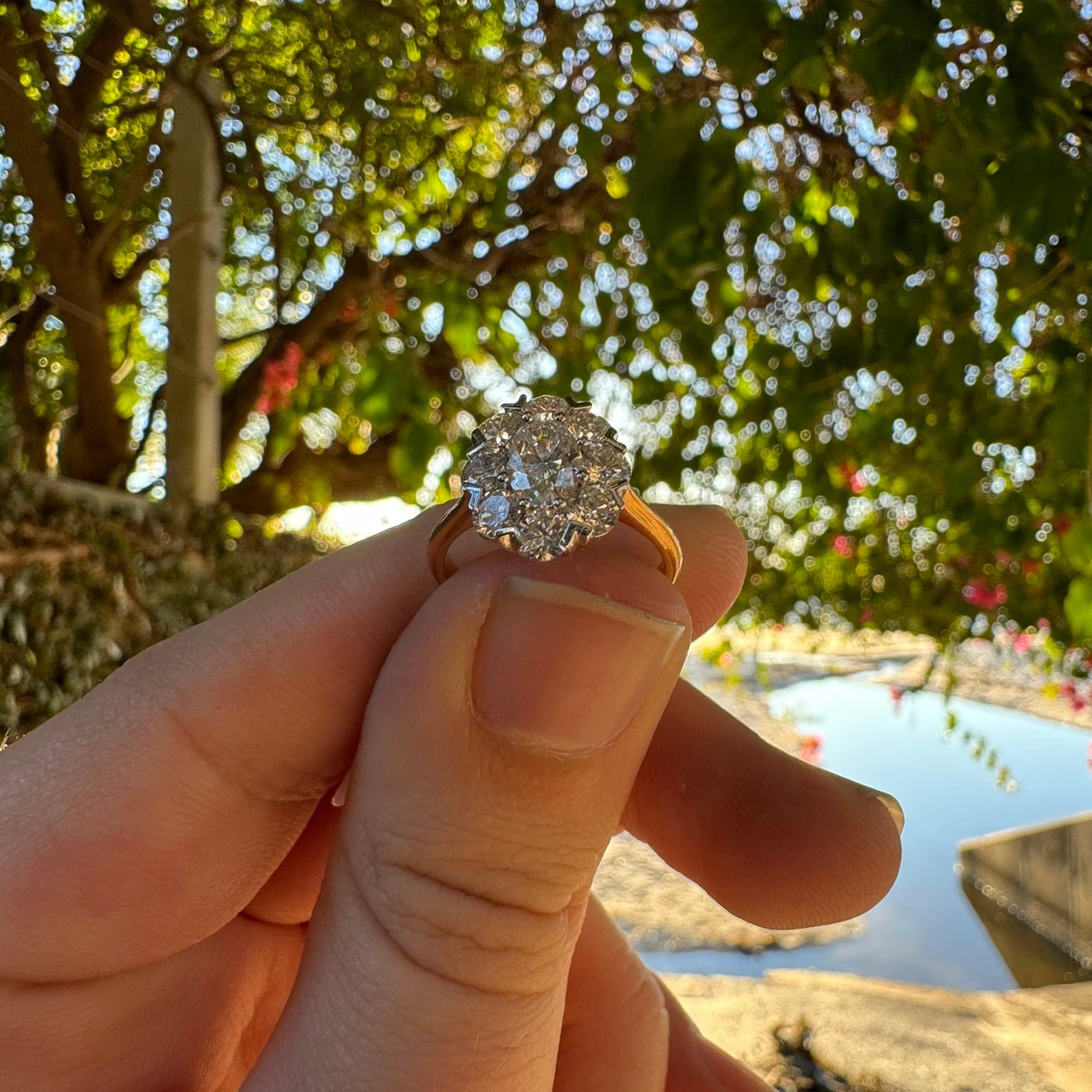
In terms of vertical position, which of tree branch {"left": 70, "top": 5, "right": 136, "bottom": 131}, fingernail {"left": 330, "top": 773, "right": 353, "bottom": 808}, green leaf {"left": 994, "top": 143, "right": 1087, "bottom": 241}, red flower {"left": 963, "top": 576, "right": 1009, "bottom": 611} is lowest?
red flower {"left": 963, "top": 576, "right": 1009, "bottom": 611}

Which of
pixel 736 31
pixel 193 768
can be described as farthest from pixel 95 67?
pixel 193 768

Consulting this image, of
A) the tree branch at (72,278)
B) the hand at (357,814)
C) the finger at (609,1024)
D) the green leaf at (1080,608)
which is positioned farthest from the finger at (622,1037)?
the tree branch at (72,278)

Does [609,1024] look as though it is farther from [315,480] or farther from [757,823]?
[315,480]

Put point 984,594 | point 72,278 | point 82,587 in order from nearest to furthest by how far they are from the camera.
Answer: point 82,587 → point 72,278 → point 984,594

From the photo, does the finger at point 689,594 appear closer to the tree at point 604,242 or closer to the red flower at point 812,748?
the tree at point 604,242

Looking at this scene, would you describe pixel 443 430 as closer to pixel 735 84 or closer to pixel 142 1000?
pixel 735 84

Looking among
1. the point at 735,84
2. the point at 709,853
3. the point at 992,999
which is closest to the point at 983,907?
the point at 992,999

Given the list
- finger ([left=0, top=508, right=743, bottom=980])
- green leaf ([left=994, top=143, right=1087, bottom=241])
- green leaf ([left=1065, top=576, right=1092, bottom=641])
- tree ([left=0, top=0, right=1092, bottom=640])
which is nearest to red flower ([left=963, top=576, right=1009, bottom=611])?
tree ([left=0, top=0, right=1092, bottom=640])

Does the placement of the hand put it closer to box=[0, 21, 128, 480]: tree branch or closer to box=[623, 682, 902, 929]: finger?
box=[623, 682, 902, 929]: finger
